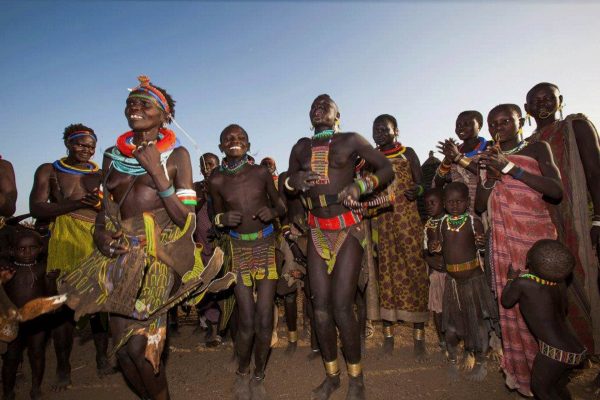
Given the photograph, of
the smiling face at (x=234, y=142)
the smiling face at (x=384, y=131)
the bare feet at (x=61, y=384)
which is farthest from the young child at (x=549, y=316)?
the bare feet at (x=61, y=384)

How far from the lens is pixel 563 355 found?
9.26ft

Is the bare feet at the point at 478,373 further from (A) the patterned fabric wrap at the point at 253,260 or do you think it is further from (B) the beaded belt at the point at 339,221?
(A) the patterned fabric wrap at the point at 253,260

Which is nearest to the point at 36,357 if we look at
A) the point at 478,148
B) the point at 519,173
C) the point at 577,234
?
the point at 519,173

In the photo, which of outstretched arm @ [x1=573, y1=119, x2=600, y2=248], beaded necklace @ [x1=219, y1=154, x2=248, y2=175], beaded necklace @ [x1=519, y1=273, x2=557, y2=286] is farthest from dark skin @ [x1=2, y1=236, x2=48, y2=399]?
outstretched arm @ [x1=573, y1=119, x2=600, y2=248]

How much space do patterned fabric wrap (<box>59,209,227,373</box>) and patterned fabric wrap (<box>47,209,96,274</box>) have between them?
162cm

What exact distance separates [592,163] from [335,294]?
297 cm

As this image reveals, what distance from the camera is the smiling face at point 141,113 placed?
3.04 m

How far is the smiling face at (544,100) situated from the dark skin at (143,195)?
12.2ft

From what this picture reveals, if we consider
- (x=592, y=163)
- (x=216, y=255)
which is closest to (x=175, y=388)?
(x=216, y=255)

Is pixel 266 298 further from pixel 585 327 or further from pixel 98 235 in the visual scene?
pixel 585 327

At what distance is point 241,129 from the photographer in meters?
4.29

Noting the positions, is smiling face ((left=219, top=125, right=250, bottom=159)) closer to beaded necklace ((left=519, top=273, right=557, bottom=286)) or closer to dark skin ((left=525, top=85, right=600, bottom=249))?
beaded necklace ((left=519, top=273, right=557, bottom=286))

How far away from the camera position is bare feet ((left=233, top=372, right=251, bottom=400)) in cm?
372

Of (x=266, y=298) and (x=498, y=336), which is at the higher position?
(x=266, y=298)
